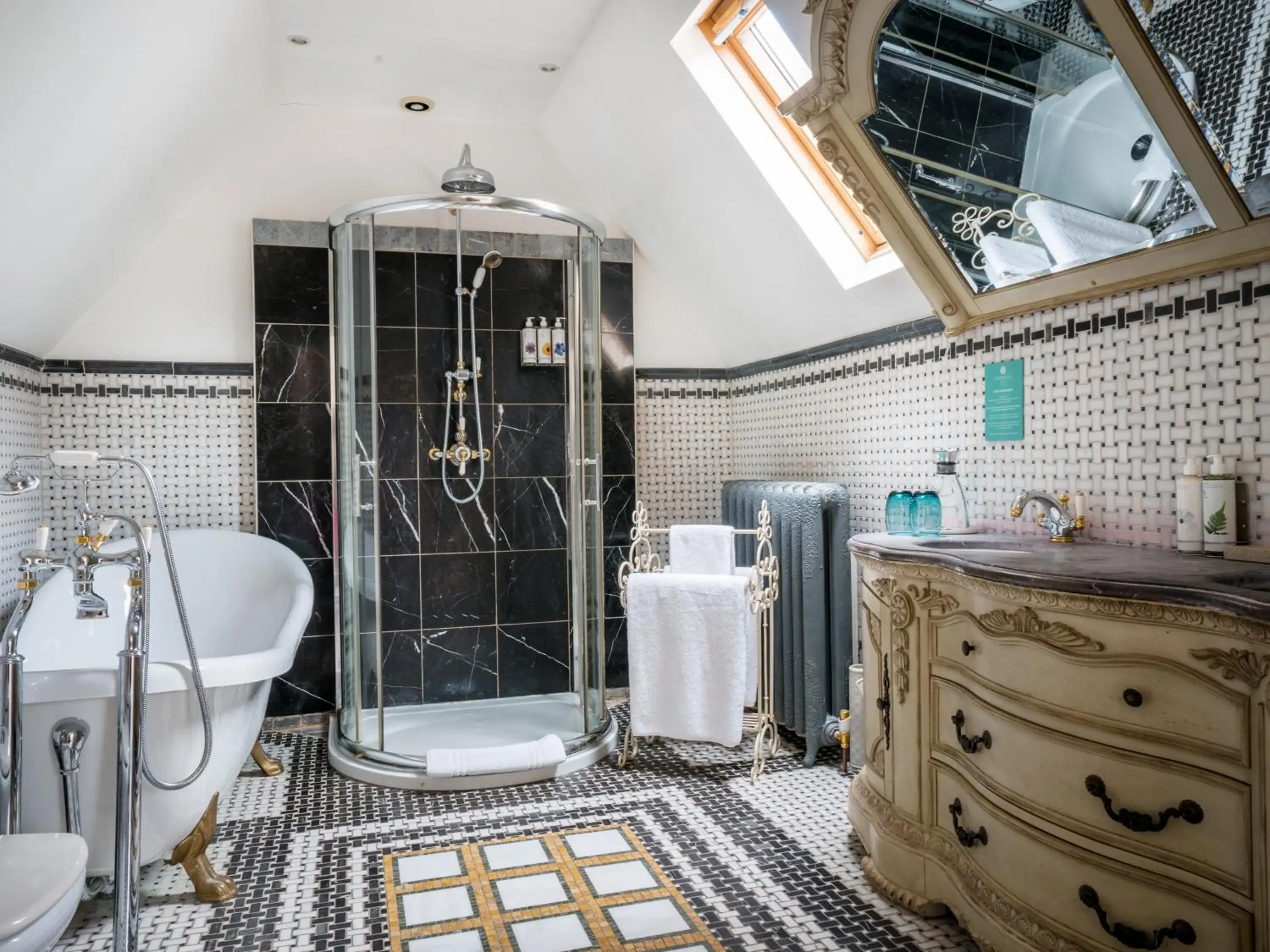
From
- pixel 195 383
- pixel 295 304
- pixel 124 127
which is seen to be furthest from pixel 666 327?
pixel 124 127

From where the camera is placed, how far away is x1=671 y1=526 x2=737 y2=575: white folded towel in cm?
341

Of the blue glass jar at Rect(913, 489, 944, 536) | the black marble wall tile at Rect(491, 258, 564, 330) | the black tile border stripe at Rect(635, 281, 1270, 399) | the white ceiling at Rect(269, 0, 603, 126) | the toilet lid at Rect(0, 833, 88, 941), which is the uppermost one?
the white ceiling at Rect(269, 0, 603, 126)

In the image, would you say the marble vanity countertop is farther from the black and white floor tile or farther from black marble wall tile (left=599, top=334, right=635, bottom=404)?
black marble wall tile (left=599, top=334, right=635, bottom=404)

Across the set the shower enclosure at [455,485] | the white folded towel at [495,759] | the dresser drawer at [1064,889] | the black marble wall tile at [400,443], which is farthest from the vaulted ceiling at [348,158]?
the white folded towel at [495,759]

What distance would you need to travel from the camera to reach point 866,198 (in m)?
2.61

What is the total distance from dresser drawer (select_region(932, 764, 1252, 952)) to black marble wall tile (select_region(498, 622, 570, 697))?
213 cm

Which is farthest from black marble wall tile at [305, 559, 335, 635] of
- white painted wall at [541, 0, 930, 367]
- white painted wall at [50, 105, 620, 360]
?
white painted wall at [541, 0, 930, 367]

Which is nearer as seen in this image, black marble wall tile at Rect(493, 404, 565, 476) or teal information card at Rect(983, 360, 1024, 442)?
teal information card at Rect(983, 360, 1024, 442)

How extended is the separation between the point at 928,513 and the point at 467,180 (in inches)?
80.8

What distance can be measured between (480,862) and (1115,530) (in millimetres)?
1902

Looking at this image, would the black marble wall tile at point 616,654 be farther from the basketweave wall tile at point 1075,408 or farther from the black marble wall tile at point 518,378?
the black marble wall tile at point 518,378

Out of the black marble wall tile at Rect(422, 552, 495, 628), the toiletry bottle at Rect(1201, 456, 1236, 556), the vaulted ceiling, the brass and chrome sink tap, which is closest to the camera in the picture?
the toiletry bottle at Rect(1201, 456, 1236, 556)

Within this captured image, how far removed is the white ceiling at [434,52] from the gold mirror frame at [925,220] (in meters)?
1.11

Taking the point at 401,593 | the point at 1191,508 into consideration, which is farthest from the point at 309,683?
the point at 1191,508
